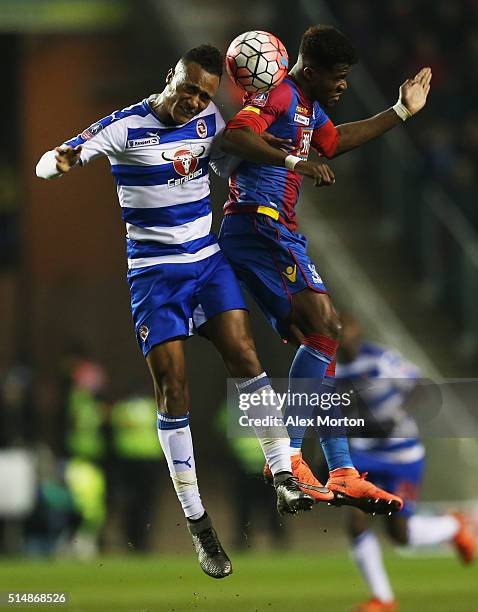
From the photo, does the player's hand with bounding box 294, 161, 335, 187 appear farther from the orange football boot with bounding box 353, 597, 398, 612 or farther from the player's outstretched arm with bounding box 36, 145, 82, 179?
the orange football boot with bounding box 353, 597, 398, 612

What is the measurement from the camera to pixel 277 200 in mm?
7918

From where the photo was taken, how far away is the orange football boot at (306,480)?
25.1 feet

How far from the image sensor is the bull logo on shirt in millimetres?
7805

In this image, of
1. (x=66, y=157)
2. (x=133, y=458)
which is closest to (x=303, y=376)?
(x=66, y=157)

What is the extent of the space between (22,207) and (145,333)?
11.6 m

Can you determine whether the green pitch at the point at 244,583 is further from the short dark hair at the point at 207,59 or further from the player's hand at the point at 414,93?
the short dark hair at the point at 207,59

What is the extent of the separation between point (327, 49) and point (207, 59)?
0.62 m

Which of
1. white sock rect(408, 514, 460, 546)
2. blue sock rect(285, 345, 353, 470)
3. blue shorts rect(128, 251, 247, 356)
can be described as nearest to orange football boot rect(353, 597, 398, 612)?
white sock rect(408, 514, 460, 546)

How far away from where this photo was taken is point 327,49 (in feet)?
25.4

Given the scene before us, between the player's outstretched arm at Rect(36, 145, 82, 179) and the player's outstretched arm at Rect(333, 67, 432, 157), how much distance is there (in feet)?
5.06

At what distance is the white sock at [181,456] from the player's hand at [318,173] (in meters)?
1.59

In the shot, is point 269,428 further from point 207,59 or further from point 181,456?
point 207,59

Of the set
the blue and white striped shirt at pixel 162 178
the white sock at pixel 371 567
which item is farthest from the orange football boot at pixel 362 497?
the white sock at pixel 371 567

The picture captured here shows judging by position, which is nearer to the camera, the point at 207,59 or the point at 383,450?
the point at 207,59
